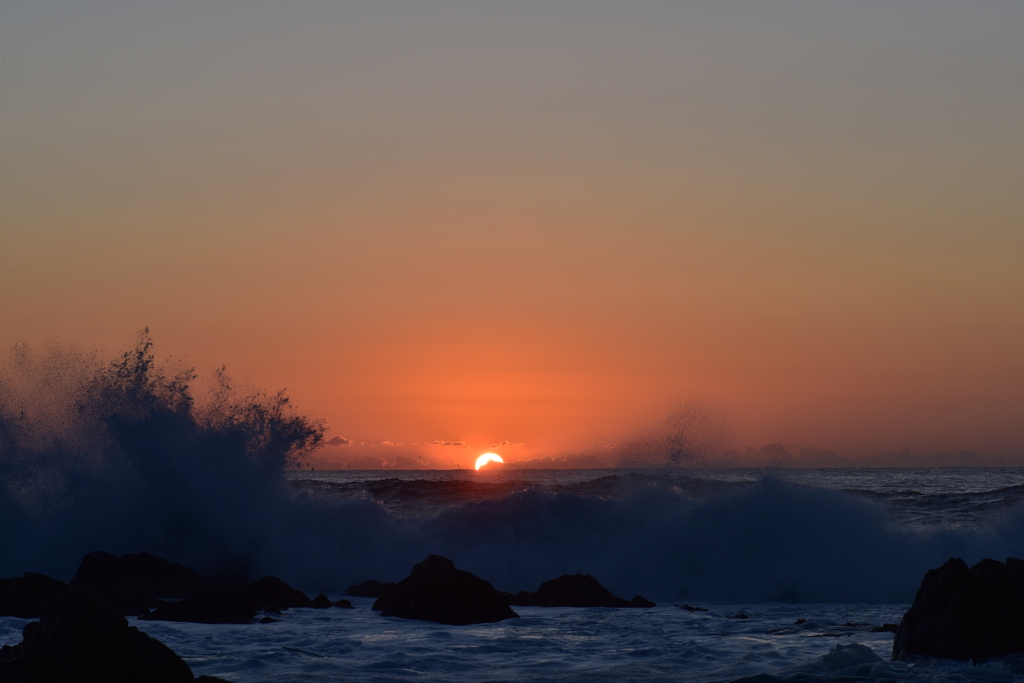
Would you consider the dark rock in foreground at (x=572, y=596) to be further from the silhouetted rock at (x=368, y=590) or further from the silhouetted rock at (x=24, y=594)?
the silhouetted rock at (x=24, y=594)

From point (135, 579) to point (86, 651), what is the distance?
8.15m

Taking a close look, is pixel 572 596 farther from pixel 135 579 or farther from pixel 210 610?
pixel 135 579

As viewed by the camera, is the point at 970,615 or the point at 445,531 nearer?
the point at 970,615

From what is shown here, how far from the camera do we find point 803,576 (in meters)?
18.5

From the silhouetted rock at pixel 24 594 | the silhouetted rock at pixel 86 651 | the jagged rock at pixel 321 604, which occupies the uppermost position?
the silhouetted rock at pixel 86 651

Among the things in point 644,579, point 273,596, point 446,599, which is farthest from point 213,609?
point 644,579

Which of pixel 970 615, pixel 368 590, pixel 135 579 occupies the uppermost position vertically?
pixel 970 615

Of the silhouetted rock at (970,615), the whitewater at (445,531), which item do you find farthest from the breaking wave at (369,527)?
the silhouetted rock at (970,615)

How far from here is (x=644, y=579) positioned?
20.1m

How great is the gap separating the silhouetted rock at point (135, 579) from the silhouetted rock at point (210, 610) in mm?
1085

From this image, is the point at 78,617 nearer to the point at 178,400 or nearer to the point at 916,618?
the point at 916,618

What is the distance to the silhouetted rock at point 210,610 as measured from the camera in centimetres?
1284

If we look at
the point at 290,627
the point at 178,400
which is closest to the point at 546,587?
the point at 290,627

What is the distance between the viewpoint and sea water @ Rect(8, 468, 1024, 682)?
10070mm
